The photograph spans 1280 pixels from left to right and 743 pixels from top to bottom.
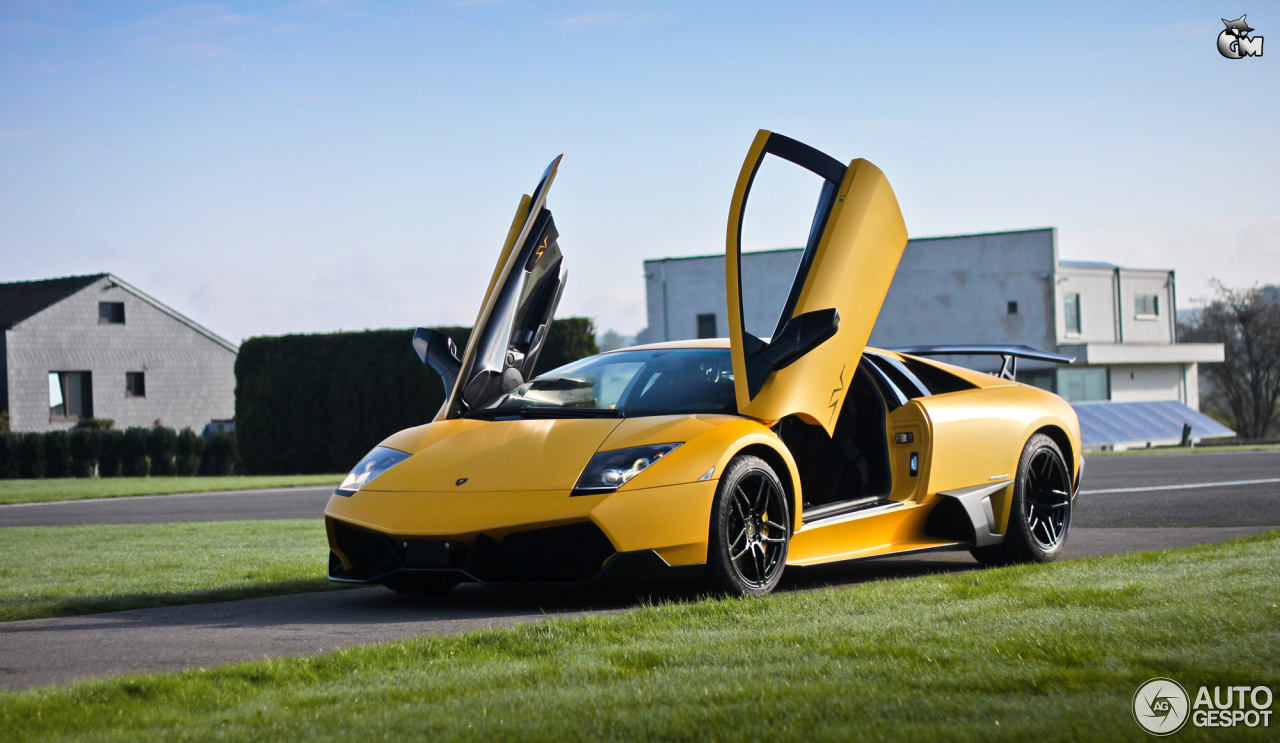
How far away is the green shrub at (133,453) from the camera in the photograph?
3042cm

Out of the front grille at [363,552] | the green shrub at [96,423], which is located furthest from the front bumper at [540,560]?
the green shrub at [96,423]

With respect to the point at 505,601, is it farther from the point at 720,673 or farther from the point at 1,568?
the point at 1,568

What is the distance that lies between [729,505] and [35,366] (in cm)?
4502

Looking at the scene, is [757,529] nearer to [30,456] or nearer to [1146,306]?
[30,456]

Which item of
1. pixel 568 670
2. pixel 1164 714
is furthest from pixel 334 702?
pixel 1164 714

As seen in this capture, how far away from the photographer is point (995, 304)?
155 ft

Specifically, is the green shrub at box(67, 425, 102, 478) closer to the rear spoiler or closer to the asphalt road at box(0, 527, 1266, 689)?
the asphalt road at box(0, 527, 1266, 689)

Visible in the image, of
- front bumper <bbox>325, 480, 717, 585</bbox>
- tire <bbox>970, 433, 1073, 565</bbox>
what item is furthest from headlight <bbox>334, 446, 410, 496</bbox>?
tire <bbox>970, 433, 1073, 565</bbox>

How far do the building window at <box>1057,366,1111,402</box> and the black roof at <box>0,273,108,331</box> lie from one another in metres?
36.5

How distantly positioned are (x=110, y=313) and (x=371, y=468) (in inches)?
1825

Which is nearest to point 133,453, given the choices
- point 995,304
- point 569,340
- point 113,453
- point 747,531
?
point 113,453

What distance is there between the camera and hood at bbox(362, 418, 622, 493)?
600 cm

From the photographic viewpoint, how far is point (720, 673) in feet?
13.3

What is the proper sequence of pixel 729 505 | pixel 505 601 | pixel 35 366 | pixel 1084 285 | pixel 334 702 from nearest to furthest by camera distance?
1. pixel 334 702
2. pixel 729 505
3. pixel 505 601
4. pixel 35 366
5. pixel 1084 285
